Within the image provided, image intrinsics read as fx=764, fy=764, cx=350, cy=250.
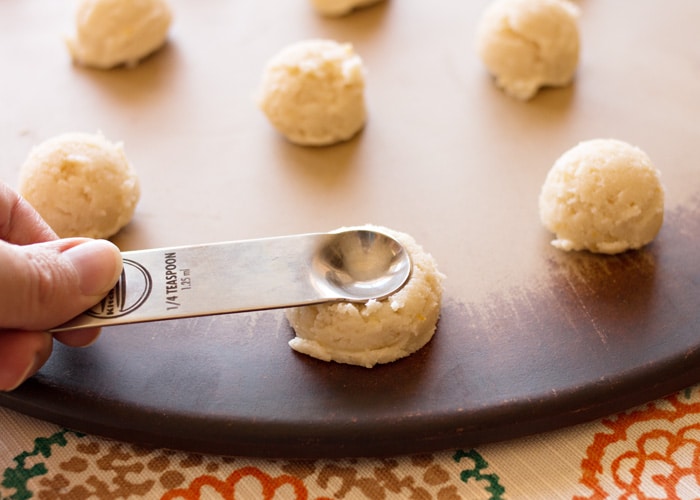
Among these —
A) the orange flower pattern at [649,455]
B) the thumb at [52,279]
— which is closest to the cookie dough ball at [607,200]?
the orange flower pattern at [649,455]

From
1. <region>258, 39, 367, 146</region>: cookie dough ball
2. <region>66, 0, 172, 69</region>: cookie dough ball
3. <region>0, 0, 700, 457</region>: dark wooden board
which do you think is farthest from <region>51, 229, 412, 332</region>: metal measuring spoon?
<region>66, 0, 172, 69</region>: cookie dough ball

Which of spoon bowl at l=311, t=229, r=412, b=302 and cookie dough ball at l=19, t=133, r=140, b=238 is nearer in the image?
spoon bowl at l=311, t=229, r=412, b=302

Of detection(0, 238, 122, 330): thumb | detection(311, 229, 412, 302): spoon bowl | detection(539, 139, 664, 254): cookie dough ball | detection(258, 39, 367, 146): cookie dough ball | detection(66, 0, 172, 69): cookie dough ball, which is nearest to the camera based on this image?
detection(0, 238, 122, 330): thumb

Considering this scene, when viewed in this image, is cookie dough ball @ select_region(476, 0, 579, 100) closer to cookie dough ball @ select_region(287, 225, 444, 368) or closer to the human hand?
cookie dough ball @ select_region(287, 225, 444, 368)

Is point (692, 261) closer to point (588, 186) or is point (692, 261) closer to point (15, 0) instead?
point (588, 186)

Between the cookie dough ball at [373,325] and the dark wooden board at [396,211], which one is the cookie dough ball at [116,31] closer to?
the dark wooden board at [396,211]

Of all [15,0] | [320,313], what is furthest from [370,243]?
[15,0]
